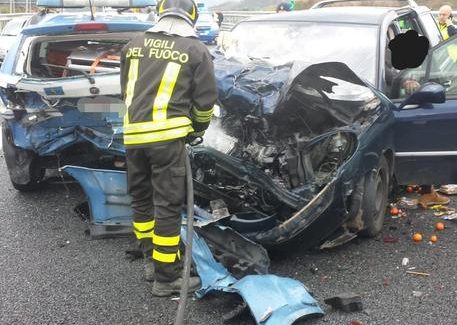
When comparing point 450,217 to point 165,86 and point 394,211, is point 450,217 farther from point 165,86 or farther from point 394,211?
point 165,86

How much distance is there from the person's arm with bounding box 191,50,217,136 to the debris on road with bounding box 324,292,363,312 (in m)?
1.32

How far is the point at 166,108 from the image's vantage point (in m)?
3.19

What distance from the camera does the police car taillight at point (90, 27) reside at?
15.0 feet

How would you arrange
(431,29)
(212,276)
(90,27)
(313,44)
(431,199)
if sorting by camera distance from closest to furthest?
(212,276), (90,27), (313,44), (431,199), (431,29)

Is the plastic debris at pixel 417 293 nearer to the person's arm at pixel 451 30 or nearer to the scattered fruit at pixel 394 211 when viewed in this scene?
the scattered fruit at pixel 394 211

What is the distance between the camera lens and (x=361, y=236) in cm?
420

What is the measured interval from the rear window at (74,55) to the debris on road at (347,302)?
2619mm

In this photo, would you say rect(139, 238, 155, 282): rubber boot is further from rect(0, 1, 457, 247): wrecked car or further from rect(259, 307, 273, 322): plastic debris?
rect(259, 307, 273, 322): plastic debris

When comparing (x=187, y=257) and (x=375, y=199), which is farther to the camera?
(x=375, y=199)

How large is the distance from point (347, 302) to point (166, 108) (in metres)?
1.53

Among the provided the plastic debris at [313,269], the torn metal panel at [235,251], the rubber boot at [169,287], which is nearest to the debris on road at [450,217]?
the plastic debris at [313,269]

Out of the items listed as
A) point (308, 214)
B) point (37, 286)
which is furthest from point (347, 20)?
point (37, 286)

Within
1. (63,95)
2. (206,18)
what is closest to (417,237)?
(63,95)

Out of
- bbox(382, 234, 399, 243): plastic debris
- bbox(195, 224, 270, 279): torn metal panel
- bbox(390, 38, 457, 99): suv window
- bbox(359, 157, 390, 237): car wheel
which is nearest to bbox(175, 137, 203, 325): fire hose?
bbox(195, 224, 270, 279): torn metal panel
